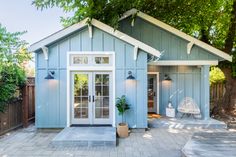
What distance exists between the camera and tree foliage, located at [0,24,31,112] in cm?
855

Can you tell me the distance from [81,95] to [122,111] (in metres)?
1.64

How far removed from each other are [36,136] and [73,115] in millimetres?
1477

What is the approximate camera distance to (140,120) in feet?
29.8

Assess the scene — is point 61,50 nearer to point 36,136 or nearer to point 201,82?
point 36,136

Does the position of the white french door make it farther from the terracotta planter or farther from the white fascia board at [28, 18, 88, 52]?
the white fascia board at [28, 18, 88, 52]

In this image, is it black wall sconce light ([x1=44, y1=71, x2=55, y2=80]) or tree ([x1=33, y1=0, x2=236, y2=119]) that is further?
tree ([x1=33, y1=0, x2=236, y2=119])

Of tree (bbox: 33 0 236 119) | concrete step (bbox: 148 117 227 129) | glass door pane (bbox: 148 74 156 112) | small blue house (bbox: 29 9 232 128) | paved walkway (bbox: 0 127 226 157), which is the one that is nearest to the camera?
paved walkway (bbox: 0 127 226 157)

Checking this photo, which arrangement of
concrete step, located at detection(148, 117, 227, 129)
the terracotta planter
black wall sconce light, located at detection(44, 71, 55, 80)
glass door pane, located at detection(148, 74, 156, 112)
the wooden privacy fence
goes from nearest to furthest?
the terracotta planter < the wooden privacy fence < black wall sconce light, located at detection(44, 71, 55, 80) < concrete step, located at detection(148, 117, 227, 129) < glass door pane, located at detection(148, 74, 156, 112)

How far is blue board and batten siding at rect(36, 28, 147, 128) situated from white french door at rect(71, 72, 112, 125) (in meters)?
0.35

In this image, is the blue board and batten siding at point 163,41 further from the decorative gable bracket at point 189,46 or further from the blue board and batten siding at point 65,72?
the blue board and batten siding at point 65,72

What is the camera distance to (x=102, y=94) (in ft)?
30.2

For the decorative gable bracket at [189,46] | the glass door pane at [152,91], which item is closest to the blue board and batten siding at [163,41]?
the decorative gable bracket at [189,46]

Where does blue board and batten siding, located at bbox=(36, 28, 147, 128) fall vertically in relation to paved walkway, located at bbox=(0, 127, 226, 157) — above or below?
above

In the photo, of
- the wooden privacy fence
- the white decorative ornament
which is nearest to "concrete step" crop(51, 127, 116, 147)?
the wooden privacy fence
